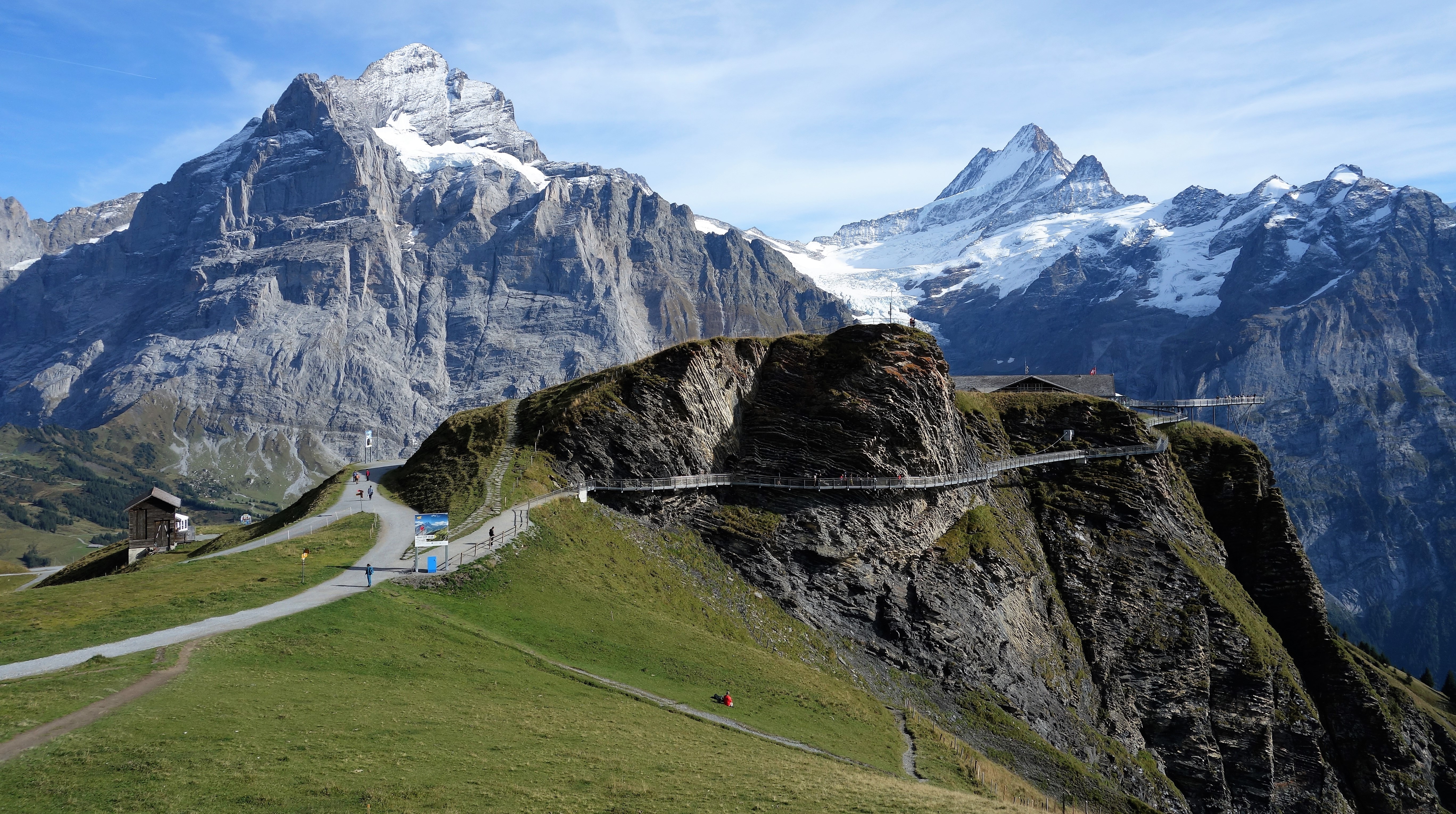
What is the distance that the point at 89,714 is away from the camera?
28609mm

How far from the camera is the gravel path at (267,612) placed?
34.7m

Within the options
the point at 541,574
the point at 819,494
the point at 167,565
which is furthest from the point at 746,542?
the point at 167,565

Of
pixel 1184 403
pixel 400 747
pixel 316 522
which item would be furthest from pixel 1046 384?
pixel 400 747

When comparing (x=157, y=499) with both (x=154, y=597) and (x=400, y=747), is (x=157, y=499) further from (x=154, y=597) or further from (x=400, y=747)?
(x=400, y=747)

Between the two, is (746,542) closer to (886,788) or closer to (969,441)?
(969,441)

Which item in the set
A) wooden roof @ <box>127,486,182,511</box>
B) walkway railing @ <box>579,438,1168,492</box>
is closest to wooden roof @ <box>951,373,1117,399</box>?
walkway railing @ <box>579,438,1168,492</box>

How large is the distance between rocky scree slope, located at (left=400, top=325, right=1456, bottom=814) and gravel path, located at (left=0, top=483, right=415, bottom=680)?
10674 mm

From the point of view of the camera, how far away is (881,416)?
92.0 m

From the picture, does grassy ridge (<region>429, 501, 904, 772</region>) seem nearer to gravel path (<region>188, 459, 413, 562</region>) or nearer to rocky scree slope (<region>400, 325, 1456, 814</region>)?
rocky scree slope (<region>400, 325, 1456, 814</region>)

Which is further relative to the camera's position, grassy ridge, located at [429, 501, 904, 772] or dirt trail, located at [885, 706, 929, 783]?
grassy ridge, located at [429, 501, 904, 772]

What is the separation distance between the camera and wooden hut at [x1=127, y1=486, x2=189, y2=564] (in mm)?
81938

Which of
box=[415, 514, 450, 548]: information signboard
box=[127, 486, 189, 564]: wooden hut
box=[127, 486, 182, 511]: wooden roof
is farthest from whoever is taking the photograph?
box=[127, 486, 182, 511]: wooden roof

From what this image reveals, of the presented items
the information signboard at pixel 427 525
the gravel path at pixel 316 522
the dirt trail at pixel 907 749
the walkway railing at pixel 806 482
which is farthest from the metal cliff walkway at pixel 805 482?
the dirt trail at pixel 907 749

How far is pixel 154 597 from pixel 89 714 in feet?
60.4
